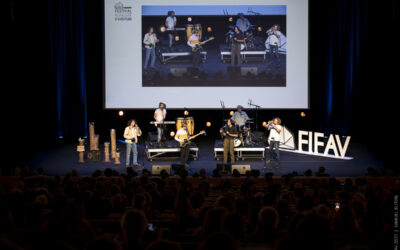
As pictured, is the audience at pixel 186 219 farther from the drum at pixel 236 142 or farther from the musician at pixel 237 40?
the musician at pixel 237 40

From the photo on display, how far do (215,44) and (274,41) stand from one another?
2275 mm

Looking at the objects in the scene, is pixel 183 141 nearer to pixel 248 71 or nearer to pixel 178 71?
pixel 178 71

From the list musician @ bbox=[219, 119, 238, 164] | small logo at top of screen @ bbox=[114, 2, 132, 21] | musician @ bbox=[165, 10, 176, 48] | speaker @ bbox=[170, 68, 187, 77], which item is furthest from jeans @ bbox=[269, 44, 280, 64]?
small logo at top of screen @ bbox=[114, 2, 132, 21]

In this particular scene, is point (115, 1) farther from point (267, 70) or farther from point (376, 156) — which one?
point (376, 156)

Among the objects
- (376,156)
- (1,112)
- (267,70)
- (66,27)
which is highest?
(66,27)

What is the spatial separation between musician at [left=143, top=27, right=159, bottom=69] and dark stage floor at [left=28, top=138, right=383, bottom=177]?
3.68 metres

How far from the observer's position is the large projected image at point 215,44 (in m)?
17.1

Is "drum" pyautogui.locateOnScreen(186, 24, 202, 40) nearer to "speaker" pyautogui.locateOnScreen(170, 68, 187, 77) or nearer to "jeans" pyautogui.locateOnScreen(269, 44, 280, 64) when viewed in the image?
"speaker" pyautogui.locateOnScreen(170, 68, 187, 77)

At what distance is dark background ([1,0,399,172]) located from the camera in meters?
16.3

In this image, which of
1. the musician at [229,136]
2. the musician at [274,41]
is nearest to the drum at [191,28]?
the musician at [274,41]

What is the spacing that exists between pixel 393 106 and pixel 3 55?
1383 cm

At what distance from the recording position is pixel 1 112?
15844 millimetres

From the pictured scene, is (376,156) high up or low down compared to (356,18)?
down

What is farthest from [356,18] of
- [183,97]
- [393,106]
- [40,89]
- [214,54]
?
[40,89]
